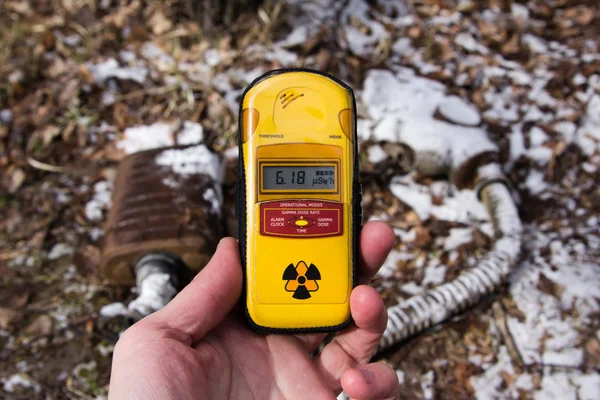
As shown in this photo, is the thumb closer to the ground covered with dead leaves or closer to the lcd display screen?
the lcd display screen

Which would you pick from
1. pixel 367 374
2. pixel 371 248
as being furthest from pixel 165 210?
pixel 367 374

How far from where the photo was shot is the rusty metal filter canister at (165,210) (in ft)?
8.71

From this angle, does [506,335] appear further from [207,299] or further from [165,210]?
[165,210]

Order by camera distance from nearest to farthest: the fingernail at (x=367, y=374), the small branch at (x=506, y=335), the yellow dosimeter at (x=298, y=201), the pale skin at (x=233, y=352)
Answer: the pale skin at (x=233, y=352)
the fingernail at (x=367, y=374)
the yellow dosimeter at (x=298, y=201)
the small branch at (x=506, y=335)

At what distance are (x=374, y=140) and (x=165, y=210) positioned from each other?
4.89 feet

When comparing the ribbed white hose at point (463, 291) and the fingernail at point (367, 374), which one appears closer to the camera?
the fingernail at point (367, 374)

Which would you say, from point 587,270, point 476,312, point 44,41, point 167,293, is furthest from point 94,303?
point 587,270

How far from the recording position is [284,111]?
1844 millimetres

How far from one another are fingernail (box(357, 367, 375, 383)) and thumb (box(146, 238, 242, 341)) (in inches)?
19.0

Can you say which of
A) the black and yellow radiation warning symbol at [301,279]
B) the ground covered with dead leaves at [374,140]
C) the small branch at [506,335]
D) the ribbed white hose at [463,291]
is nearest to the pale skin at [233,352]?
the black and yellow radiation warning symbol at [301,279]

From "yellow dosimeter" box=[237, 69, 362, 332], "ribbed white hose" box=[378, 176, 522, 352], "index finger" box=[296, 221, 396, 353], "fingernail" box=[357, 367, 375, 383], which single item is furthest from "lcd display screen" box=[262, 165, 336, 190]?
"ribbed white hose" box=[378, 176, 522, 352]

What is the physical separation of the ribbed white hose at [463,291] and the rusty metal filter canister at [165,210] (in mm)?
1022

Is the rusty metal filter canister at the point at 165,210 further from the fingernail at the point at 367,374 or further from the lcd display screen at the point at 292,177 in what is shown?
the fingernail at the point at 367,374

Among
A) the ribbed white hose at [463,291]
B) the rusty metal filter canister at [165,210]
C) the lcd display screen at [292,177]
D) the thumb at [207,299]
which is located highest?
the lcd display screen at [292,177]
